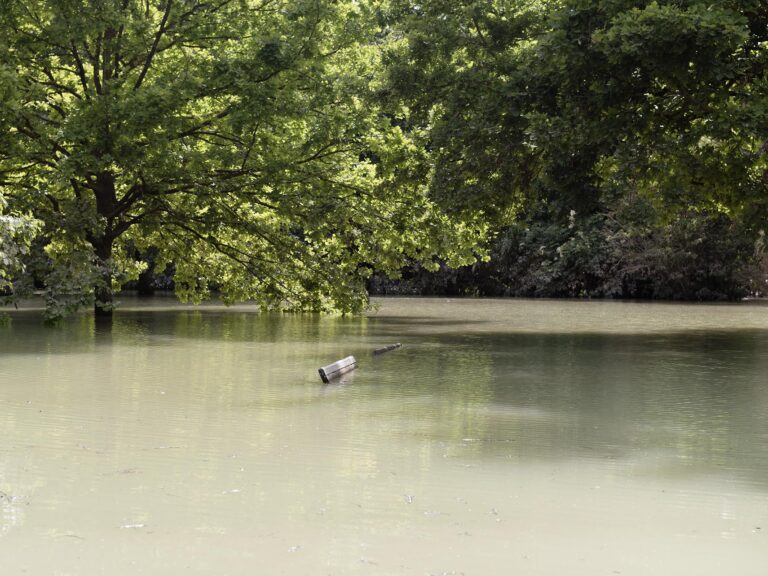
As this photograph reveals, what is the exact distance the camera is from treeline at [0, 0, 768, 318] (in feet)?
65.2

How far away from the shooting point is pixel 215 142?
23844mm

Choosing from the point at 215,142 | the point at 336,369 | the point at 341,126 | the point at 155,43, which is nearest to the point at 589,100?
the point at 341,126

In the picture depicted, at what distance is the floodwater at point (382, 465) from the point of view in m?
5.81

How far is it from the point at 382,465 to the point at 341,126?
51.3 ft

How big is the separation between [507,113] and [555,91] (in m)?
1.11

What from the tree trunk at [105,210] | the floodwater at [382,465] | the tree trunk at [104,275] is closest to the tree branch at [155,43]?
the tree trunk at [105,210]

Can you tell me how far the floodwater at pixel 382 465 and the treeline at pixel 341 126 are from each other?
5.22 m

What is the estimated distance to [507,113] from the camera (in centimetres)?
2212

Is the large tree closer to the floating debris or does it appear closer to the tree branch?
the tree branch

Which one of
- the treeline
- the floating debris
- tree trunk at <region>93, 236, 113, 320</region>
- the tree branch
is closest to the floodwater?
the floating debris

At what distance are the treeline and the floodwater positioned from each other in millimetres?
5216

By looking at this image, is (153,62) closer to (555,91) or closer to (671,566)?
(555,91)

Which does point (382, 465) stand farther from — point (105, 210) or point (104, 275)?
point (105, 210)

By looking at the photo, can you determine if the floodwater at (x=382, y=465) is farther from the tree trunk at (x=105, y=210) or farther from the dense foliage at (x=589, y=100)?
the tree trunk at (x=105, y=210)
